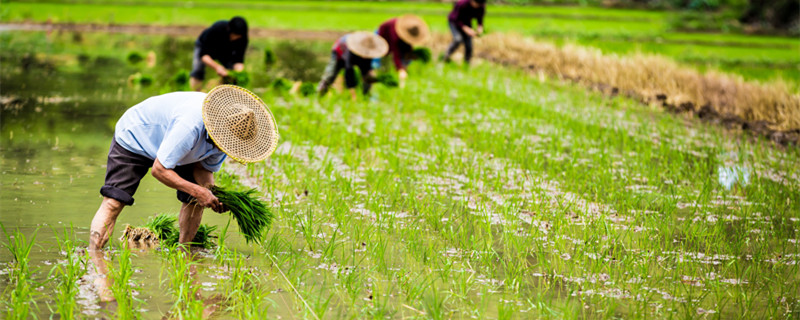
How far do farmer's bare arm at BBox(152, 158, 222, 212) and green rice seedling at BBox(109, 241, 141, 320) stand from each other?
1.16 feet

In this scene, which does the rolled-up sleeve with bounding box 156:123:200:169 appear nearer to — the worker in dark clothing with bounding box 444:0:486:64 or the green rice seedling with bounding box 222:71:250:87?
the green rice seedling with bounding box 222:71:250:87

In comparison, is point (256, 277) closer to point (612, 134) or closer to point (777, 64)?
point (612, 134)

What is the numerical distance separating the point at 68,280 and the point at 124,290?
239 mm

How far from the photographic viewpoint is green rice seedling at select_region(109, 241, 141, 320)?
3.18 meters

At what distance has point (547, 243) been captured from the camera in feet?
15.0

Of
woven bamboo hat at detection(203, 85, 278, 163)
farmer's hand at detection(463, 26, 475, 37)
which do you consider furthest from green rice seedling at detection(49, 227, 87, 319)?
farmer's hand at detection(463, 26, 475, 37)

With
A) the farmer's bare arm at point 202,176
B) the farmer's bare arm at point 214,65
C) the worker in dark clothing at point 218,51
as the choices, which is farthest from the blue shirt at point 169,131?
the farmer's bare arm at point 214,65

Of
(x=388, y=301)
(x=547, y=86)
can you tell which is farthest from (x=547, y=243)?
(x=547, y=86)

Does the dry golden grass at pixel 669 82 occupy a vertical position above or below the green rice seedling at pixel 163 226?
below

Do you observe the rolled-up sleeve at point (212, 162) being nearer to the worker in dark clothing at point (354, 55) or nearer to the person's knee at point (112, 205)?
the person's knee at point (112, 205)

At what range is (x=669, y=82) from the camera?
34.5 feet

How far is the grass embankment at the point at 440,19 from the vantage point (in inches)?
806

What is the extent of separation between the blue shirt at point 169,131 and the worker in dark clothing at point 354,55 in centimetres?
514

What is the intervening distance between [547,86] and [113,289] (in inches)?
358
